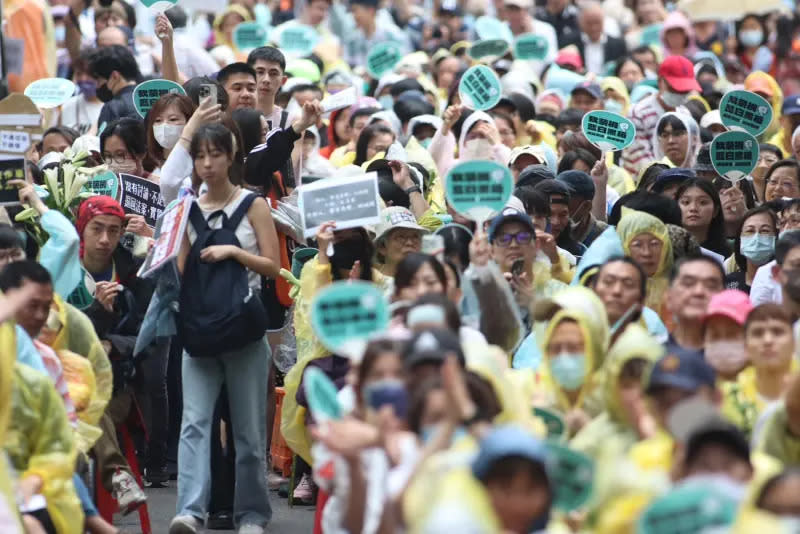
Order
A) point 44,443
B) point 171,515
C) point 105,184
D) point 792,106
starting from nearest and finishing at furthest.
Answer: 1. point 44,443
2. point 171,515
3. point 105,184
4. point 792,106

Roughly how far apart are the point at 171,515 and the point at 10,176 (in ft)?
6.36

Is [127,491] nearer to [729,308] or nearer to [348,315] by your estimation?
[348,315]

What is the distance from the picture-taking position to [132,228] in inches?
403

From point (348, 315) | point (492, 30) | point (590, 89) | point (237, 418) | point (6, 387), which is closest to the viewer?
point (348, 315)

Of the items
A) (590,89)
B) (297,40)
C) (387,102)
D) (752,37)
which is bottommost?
(752,37)

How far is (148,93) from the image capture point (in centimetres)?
1141

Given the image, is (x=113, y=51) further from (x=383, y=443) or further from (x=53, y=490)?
(x=383, y=443)

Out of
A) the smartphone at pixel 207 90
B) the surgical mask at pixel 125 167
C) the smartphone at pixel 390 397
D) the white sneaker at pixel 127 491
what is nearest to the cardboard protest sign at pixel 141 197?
the surgical mask at pixel 125 167

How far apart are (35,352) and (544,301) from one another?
6.74ft

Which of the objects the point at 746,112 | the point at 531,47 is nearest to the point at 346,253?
the point at 746,112

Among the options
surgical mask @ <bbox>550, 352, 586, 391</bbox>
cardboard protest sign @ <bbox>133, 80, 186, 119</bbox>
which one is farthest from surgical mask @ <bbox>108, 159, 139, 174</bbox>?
surgical mask @ <bbox>550, 352, 586, 391</bbox>

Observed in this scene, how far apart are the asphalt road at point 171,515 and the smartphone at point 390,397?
3.56 metres

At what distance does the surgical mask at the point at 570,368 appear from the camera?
301 inches

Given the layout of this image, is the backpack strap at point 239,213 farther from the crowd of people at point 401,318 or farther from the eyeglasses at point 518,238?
the eyeglasses at point 518,238
